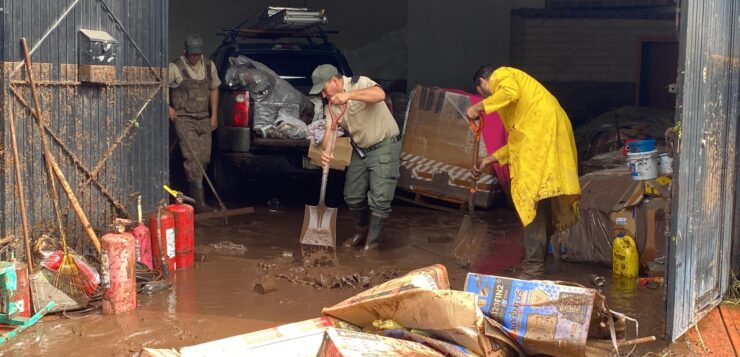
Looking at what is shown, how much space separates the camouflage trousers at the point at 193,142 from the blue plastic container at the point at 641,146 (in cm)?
428

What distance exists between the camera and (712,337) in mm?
5891

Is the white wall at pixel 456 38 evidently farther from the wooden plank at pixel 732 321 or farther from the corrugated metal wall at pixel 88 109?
the wooden plank at pixel 732 321

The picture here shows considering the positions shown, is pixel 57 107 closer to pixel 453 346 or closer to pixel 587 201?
pixel 453 346

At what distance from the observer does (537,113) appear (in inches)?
271

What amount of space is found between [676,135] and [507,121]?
180 centimetres

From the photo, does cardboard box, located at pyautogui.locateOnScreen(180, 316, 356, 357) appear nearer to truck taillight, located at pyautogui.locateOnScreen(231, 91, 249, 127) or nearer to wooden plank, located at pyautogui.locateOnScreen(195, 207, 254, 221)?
wooden plank, located at pyautogui.locateOnScreen(195, 207, 254, 221)

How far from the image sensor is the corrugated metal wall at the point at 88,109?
6.23m

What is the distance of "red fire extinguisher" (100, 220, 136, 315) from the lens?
19.6ft

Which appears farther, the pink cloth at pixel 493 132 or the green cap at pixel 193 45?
the pink cloth at pixel 493 132

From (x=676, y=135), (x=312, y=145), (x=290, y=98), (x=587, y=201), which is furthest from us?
(x=290, y=98)

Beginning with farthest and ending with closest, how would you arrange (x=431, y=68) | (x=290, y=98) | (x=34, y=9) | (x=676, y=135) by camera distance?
1. (x=431, y=68)
2. (x=290, y=98)
3. (x=34, y=9)
4. (x=676, y=135)

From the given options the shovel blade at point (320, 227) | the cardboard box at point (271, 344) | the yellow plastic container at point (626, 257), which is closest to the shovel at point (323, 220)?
the shovel blade at point (320, 227)

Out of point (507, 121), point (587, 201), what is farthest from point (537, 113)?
point (587, 201)

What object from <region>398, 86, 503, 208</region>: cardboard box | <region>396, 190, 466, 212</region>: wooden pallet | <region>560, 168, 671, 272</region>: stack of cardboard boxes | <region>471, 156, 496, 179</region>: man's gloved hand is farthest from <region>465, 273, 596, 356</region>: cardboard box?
<region>396, 190, 466, 212</region>: wooden pallet
